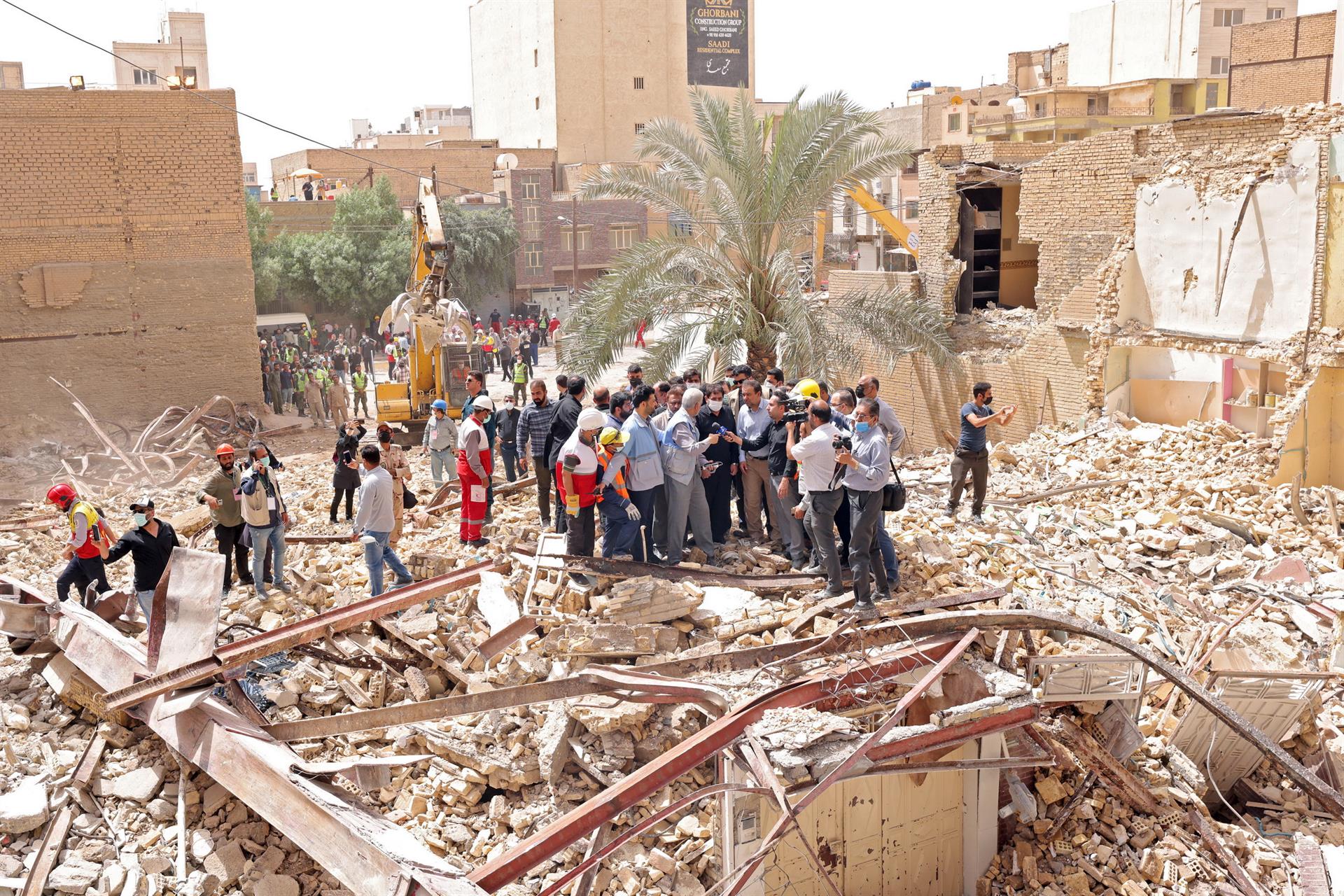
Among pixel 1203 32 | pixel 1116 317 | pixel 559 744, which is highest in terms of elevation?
pixel 1203 32

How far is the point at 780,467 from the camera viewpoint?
9.51m

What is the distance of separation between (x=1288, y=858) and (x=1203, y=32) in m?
42.1

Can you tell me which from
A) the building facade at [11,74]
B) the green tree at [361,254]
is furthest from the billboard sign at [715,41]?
the building facade at [11,74]

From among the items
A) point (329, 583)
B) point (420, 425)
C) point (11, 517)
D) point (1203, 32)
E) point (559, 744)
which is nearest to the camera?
point (559, 744)

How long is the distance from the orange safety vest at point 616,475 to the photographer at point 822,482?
1.33 m

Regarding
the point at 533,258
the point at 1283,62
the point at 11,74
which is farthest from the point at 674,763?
the point at 11,74

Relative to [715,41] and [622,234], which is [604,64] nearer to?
[715,41]

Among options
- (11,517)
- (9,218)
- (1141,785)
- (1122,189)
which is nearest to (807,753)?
(1141,785)

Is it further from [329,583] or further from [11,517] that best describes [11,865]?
[11,517]

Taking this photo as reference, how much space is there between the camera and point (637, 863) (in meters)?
6.65

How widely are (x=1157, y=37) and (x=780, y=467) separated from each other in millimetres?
41718

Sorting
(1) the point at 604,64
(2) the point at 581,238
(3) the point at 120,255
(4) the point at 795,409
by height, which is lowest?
(4) the point at 795,409

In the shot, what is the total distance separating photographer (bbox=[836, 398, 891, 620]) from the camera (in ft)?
26.3

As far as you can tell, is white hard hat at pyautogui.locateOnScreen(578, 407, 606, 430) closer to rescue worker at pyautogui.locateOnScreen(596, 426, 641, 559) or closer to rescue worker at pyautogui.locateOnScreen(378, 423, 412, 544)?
rescue worker at pyautogui.locateOnScreen(596, 426, 641, 559)
